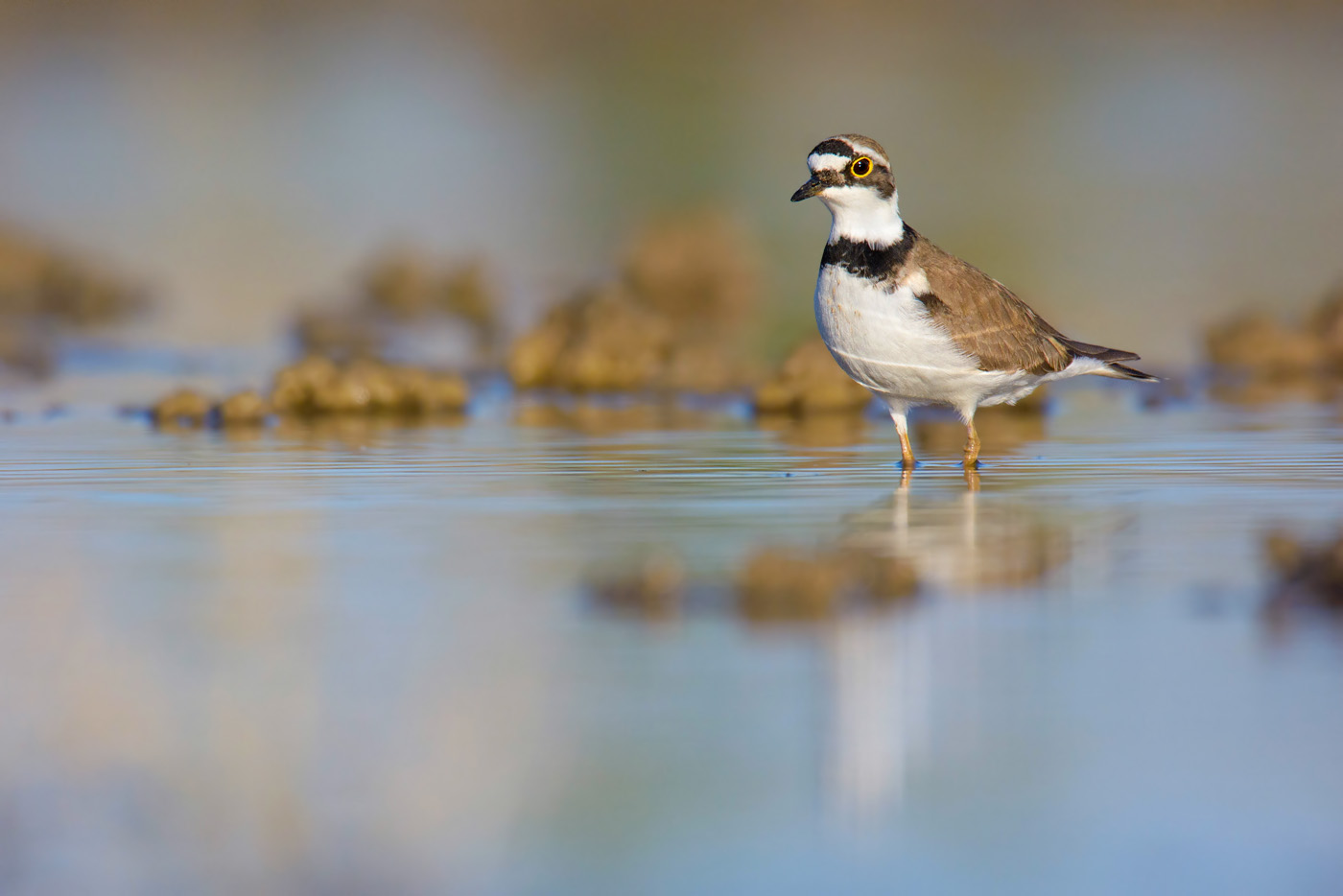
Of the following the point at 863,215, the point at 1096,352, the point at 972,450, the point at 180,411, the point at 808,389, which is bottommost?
the point at 972,450

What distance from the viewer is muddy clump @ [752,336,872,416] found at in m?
14.2

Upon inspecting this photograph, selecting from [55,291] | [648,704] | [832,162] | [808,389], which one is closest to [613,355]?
[808,389]

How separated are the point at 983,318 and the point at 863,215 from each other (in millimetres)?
892

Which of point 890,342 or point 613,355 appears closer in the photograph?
point 890,342

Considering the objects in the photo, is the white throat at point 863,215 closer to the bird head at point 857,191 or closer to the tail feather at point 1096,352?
the bird head at point 857,191

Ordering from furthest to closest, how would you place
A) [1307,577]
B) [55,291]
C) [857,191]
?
[55,291], [857,191], [1307,577]

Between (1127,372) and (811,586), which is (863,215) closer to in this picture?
(1127,372)

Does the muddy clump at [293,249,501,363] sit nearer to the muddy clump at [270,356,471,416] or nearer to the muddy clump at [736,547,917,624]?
the muddy clump at [270,356,471,416]

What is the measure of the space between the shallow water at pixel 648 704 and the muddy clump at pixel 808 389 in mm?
5687

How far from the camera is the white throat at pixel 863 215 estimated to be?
9664 mm

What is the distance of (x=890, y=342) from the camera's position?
9617mm

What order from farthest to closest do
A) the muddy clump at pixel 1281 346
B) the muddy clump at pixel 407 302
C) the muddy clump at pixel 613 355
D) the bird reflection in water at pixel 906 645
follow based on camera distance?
the muddy clump at pixel 407 302, the muddy clump at pixel 1281 346, the muddy clump at pixel 613 355, the bird reflection in water at pixel 906 645

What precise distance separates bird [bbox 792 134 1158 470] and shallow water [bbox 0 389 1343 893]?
1.38 m

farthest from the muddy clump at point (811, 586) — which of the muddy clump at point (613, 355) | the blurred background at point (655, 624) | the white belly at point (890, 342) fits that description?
the muddy clump at point (613, 355)
